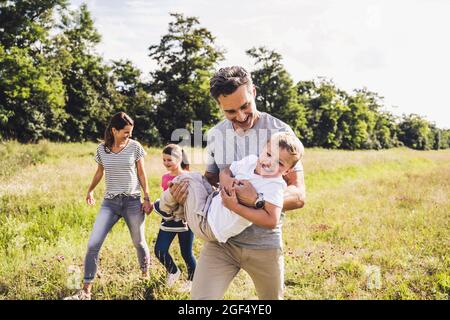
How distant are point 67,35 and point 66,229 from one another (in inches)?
1243

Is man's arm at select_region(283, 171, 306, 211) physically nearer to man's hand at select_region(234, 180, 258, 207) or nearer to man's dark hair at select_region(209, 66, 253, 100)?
man's hand at select_region(234, 180, 258, 207)

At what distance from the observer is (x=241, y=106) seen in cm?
268

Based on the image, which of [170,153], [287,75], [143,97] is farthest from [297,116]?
[170,153]

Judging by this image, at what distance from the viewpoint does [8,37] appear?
89.2ft

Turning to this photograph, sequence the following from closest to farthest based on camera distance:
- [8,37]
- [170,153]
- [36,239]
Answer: [170,153]
[36,239]
[8,37]

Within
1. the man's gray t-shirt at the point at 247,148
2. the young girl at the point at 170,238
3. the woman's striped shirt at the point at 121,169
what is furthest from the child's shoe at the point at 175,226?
the man's gray t-shirt at the point at 247,148

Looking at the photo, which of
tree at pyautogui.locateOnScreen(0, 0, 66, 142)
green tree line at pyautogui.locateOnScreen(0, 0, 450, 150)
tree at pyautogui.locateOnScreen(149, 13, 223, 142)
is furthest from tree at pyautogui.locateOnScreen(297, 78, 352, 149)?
tree at pyautogui.locateOnScreen(0, 0, 66, 142)

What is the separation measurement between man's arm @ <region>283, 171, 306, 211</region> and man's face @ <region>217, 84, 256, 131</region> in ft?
1.58

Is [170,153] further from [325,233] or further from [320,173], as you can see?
[320,173]

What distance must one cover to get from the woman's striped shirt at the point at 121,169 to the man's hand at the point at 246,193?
7.39 feet

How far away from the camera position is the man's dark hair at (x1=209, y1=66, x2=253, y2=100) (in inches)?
103

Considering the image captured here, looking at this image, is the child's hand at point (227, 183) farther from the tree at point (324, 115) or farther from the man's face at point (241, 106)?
the tree at point (324, 115)

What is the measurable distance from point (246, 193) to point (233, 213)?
0.18 meters

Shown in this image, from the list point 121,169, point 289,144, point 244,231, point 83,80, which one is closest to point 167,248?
point 121,169
